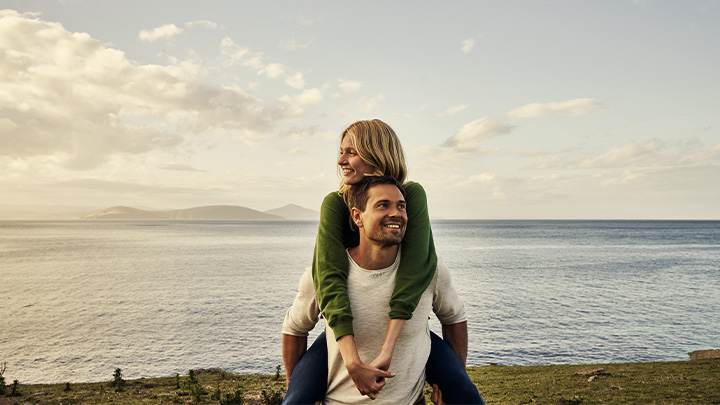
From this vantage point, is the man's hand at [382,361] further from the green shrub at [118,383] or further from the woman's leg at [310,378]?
the green shrub at [118,383]

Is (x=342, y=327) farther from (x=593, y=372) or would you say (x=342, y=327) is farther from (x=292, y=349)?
(x=593, y=372)

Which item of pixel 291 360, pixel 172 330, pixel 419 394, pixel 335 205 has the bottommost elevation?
pixel 172 330

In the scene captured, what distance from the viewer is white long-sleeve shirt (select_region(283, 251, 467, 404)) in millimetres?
2496

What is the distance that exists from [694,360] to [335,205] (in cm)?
1786

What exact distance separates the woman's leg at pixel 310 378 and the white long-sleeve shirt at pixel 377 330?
53mm

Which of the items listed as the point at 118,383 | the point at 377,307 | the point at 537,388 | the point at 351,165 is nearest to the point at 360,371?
the point at 377,307

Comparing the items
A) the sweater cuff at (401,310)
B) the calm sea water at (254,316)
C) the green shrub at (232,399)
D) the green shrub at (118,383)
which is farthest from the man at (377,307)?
the calm sea water at (254,316)

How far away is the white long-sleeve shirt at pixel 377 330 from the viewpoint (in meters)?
2.50

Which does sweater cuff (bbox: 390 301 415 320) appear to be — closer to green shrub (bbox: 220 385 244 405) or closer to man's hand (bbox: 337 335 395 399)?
man's hand (bbox: 337 335 395 399)

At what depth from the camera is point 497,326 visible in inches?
1040

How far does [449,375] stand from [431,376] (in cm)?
12

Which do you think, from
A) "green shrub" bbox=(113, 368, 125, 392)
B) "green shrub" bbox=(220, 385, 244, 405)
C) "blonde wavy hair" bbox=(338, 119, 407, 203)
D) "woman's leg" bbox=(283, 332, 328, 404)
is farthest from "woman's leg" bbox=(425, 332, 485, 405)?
"green shrub" bbox=(113, 368, 125, 392)

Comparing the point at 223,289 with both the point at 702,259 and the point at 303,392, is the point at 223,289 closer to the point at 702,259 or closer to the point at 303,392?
the point at 303,392

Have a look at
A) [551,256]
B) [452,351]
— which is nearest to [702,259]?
[551,256]
